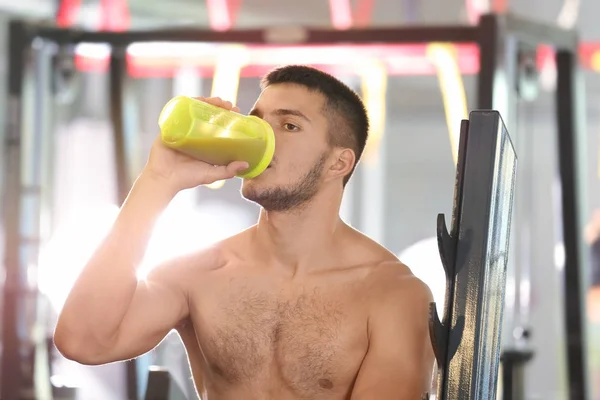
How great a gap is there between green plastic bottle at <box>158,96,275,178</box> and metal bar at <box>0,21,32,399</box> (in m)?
1.55

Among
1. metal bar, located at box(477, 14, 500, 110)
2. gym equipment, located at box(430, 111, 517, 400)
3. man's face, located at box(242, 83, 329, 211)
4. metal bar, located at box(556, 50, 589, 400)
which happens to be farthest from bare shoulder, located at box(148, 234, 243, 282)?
metal bar, located at box(556, 50, 589, 400)

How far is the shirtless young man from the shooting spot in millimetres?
1269

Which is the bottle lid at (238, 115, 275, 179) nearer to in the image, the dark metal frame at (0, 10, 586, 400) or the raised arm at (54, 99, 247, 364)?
the raised arm at (54, 99, 247, 364)

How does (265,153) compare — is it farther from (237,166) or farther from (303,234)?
(303,234)

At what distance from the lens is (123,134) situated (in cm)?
274

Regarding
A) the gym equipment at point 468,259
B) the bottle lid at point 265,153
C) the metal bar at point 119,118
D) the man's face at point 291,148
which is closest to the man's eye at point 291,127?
the man's face at point 291,148

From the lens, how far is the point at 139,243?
1260 mm

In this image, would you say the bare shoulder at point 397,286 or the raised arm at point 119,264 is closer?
the raised arm at point 119,264

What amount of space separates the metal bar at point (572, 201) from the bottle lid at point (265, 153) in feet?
5.38

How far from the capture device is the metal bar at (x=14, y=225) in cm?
262

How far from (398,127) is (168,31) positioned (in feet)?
5.74

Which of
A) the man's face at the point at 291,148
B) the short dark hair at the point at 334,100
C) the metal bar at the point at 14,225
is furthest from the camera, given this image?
the metal bar at the point at 14,225

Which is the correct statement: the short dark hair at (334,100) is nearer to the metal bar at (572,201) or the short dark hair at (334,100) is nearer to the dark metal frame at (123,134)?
the dark metal frame at (123,134)

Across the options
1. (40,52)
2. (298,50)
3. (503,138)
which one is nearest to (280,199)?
(503,138)
